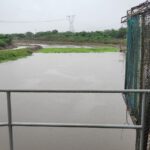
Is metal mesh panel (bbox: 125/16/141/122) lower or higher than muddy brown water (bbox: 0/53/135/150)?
higher

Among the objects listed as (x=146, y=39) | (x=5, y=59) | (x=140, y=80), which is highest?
(x=146, y=39)

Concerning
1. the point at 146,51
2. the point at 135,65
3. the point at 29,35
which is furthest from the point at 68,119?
the point at 29,35

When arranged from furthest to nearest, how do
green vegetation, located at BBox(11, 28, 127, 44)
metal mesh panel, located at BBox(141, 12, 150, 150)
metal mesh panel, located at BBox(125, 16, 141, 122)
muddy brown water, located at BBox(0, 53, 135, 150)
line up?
green vegetation, located at BBox(11, 28, 127, 44) → muddy brown water, located at BBox(0, 53, 135, 150) → metal mesh panel, located at BBox(125, 16, 141, 122) → metal mesh panel, located at BBox(141, 12, 150, 150)

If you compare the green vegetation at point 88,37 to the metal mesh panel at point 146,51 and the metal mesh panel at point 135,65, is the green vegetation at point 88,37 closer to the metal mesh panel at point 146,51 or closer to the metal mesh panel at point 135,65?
the metal mesh panel at point 135,65

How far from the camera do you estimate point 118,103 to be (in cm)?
966

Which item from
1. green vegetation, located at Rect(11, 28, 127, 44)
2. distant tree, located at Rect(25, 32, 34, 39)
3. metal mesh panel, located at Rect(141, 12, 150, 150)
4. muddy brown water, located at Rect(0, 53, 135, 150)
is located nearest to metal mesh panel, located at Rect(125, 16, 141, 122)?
metal mesh panel, located at Rect(141, 12, 150, 150)

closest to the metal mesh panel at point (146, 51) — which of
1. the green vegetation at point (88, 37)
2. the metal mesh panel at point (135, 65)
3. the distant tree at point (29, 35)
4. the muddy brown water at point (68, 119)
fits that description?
the metal mesh panel at point (135, 65)

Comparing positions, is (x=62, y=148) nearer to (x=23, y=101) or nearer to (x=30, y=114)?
(x=30, y=114)

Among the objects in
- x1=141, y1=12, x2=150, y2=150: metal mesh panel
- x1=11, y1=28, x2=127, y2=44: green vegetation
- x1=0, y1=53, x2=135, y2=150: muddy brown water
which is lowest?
x1=0, y1=53, x2=135, y2=150: muddy brown water

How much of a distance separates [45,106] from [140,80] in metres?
5.07

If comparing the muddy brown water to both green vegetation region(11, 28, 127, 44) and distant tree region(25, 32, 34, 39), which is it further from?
distant tree region(25, 32, 34, 39)

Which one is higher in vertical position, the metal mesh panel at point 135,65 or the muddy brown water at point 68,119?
the metal mesh panel at point 135,65

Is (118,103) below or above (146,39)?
below

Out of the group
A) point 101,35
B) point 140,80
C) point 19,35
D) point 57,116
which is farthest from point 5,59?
point 19,35
